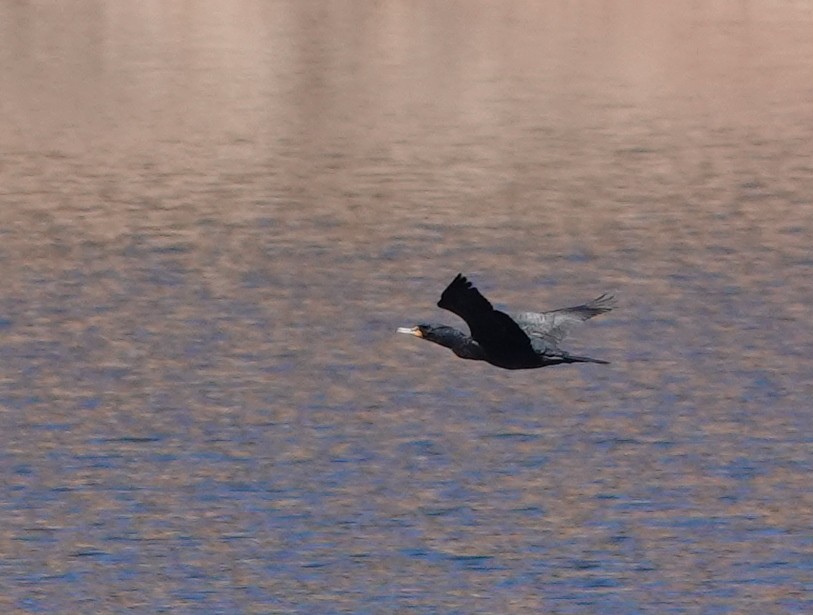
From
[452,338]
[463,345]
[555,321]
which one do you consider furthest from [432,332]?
[555,321]

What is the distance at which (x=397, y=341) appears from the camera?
18641 millimetres

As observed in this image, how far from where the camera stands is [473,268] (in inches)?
835

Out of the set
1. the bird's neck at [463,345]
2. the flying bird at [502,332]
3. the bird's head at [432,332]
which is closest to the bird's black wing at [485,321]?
the flying bird at [502,332]

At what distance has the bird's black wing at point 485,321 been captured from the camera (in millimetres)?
10094

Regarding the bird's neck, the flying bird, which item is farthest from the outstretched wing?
the bird's neck

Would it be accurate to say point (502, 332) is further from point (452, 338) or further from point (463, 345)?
point (452, 338)

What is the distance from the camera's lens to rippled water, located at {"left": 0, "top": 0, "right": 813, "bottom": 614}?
13539 millimetres

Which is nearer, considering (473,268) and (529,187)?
(473,268)

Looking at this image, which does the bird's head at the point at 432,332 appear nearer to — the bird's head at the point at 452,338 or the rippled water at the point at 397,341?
the bird's head at the point at 452,338

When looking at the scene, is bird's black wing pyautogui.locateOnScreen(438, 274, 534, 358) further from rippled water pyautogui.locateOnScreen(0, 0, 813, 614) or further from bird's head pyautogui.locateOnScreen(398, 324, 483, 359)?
rippled water pyautogui.locateOnScreen(0, 0, 813, 614)

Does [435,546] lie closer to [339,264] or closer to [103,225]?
[339,264]

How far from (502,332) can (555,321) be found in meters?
0.97

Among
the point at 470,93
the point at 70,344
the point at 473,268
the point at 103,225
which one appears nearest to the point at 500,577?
the point at 70,344

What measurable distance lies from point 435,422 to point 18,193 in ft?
36.6
